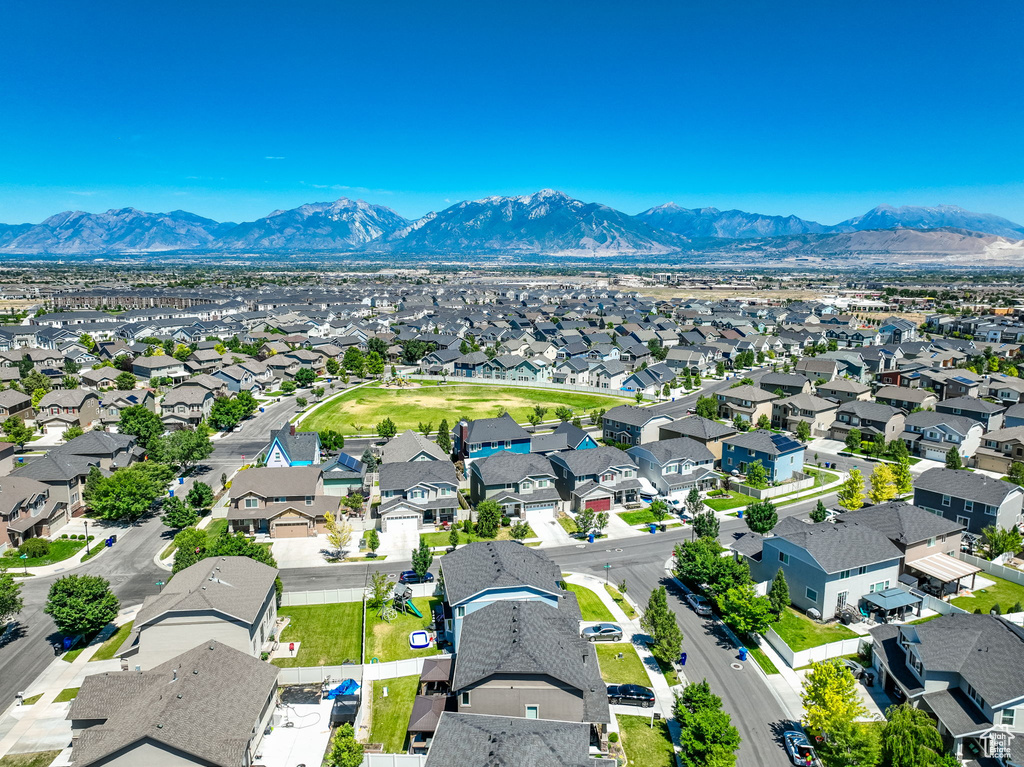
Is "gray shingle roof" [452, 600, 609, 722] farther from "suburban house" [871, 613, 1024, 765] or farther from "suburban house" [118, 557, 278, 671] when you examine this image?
"suburban house" [871, 613, 1024, 765]

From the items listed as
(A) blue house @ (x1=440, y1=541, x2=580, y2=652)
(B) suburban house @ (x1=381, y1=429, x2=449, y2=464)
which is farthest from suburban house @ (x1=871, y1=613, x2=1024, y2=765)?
(B) suburban house @ (x1=381, y1=429, x2=449, y2=464)

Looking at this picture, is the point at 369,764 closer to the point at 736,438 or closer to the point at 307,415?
the point at 736,438

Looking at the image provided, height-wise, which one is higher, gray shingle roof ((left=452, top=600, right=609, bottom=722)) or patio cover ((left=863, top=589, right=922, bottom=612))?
gray shingle roof ((left=452, top=600, right=609, bottom=722))

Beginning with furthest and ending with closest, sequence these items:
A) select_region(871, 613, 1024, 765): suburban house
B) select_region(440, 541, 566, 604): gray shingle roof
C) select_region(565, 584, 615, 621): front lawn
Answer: select_region(565, 584, 615, 621): front lawn, select_region(440, 541, 566, 604): gray shingle roof, select_region(871, 613, 1024, 765): suburban house

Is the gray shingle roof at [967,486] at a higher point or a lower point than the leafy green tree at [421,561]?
higher

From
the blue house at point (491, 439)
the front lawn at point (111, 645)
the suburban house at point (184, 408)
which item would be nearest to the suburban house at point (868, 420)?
the blue house at point (491, 439)

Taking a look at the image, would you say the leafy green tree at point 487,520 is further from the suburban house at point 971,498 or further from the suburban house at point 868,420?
the suburban house at point 868,420

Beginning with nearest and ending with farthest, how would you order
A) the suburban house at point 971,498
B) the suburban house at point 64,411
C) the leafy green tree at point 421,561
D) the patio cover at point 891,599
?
1. the patio cover at point 891,599
2. the leafy green tree at point 421,561
3. the suburban house at point 971,498
4. the suburban house at point 64,411
